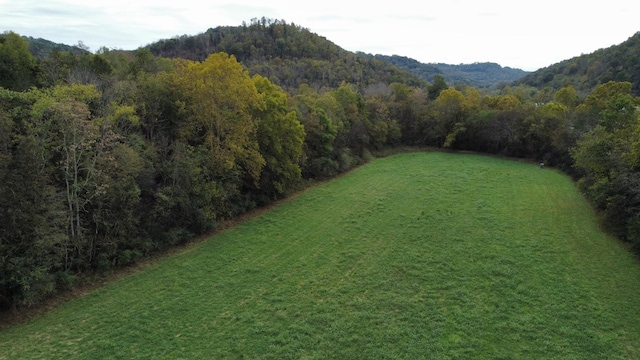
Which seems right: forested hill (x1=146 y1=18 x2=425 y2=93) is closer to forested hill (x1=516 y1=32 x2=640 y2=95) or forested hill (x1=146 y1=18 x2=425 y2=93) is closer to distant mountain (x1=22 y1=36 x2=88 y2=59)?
distant mountain (x1=22 y1=36 x2=88 y2=59)

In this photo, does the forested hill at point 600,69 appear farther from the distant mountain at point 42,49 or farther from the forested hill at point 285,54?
the distant mountain at point 42,49

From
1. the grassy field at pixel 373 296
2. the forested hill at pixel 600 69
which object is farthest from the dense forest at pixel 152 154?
the forested hill at pixel 600 69

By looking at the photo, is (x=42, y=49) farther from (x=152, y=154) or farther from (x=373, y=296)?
(x=373, y=296)

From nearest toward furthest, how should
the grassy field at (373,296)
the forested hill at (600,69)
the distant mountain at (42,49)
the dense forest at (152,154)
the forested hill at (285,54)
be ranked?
1. the grassy field at (373,296)
2. the dense forest at (152,154)
3. the distant mountain at (42,49)
4. the forested hill at (600,69)
5. the forested hill at (285,54)

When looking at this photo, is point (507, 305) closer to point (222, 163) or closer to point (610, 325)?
point (610, 325)

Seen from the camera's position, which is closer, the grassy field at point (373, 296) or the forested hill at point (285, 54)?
the grassy field at point (373, 296)

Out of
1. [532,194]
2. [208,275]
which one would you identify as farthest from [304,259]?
[532,194]
